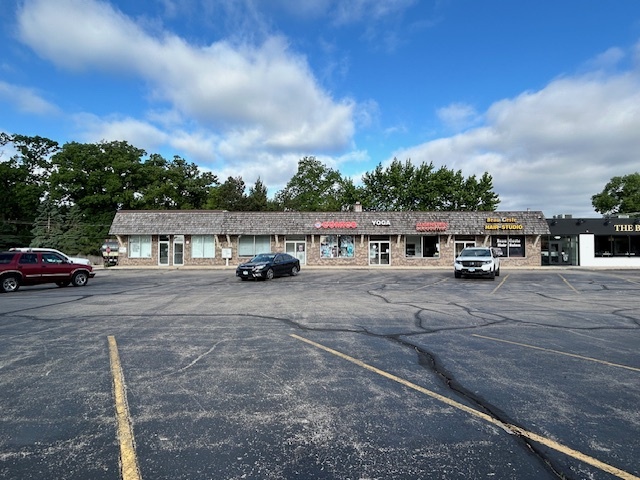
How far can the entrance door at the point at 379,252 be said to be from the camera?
35.1 m

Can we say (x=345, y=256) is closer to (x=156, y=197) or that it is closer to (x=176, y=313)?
(x=176, y=313)

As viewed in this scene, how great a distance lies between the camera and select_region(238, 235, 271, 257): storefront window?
115ft

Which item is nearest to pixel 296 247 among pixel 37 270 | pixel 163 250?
pixel 163 250

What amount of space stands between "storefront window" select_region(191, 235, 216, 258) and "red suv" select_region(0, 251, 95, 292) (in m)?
15.2

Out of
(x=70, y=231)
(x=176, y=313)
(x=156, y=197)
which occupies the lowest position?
(x=176, y=313)

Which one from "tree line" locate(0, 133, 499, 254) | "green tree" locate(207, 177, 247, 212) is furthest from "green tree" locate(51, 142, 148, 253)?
"green tree" locate(207, 177, 247, 212)

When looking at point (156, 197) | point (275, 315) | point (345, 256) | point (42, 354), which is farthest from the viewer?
point (156, 197)

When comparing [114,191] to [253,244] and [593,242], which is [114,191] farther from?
[593,242]

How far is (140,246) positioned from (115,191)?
21.0 m

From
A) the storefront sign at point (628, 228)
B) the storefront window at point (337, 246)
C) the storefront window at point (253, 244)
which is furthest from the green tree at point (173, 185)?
the storefront sign at point (628, 228)

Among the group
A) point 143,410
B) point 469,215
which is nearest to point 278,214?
point 469,215

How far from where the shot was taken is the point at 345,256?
34906mm

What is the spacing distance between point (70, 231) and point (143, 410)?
53.8 meters

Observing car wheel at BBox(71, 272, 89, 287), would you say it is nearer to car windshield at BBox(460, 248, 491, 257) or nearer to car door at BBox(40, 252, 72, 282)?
car door at BBox(40, 252, 72, 282)
